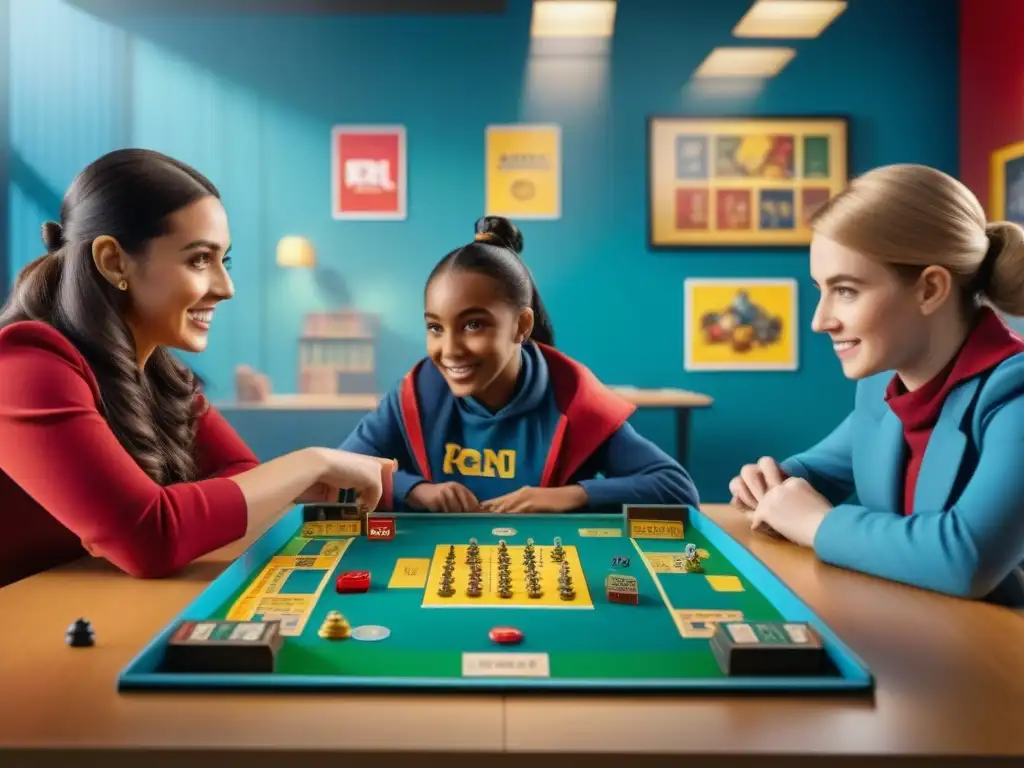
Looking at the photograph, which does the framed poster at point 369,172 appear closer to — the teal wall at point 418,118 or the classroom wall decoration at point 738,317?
the teal wall at point 418,118

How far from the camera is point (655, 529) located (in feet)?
4.34

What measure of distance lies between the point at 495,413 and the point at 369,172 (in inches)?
112

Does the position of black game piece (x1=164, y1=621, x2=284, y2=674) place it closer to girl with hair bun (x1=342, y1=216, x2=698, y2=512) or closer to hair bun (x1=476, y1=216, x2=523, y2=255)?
girl with hair bun (x1=342, y1=216, x2=698, y2=512)

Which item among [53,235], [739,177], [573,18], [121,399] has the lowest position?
[121,399]

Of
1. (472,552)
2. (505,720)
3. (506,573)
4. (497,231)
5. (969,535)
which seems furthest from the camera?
(497,231)

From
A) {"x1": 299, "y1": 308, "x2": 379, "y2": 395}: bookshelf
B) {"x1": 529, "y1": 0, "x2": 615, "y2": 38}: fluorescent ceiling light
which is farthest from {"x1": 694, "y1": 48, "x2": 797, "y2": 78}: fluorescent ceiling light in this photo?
{"x1": 299, "y1": 308, "x2": 379, "y2": 395}: bookshelf

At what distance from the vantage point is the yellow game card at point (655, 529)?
131cm

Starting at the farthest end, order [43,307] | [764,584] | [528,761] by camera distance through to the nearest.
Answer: [43,307] → [764,584] → [528,761]

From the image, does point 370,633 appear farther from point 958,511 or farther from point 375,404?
point 375,404

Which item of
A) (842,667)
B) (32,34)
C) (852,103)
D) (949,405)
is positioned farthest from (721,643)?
(32,34)

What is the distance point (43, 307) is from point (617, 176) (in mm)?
3464

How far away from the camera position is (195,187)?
1.30 meters

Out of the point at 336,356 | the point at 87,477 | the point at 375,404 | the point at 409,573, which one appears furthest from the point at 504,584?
the point at 336,356

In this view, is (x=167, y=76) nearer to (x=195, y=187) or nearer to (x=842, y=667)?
(x=195, y=187)
